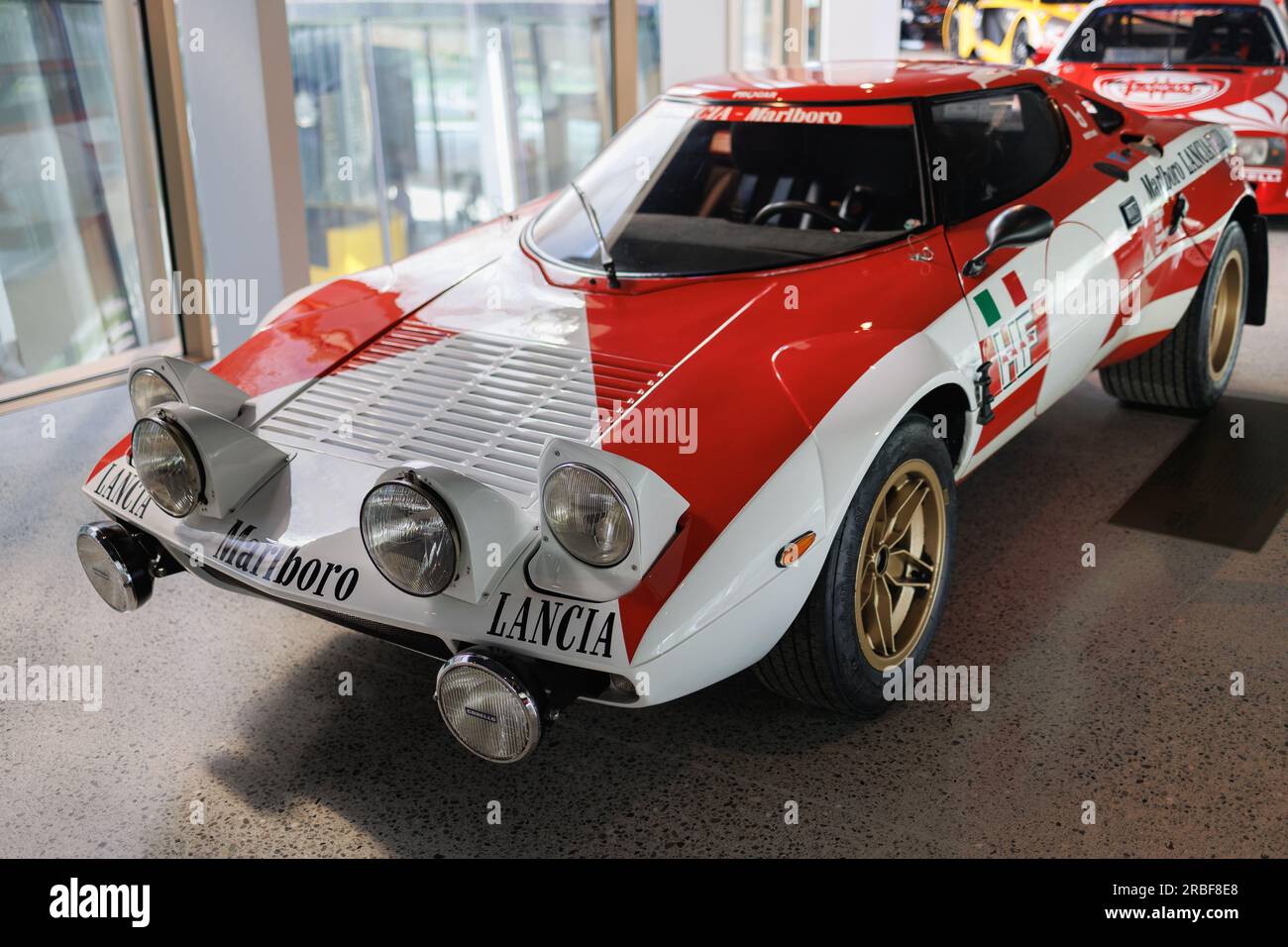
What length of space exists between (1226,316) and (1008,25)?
319 inches

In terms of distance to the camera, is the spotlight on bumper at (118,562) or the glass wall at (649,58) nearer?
the spotlight on bumper at (118,562)

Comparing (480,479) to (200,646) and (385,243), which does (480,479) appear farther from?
(385,243)

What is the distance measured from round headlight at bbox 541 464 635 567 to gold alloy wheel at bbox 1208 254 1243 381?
9.66ft

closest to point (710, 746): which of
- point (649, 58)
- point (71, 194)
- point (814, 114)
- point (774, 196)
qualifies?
point (774, 196)

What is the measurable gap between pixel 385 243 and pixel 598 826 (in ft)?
23.0

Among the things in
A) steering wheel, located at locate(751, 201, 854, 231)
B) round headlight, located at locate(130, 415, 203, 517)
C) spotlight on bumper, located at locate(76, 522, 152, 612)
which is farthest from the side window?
spotlight on bumper, located at locate(76, 522, 152, 612)

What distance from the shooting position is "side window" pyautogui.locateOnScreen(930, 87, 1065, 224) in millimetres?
3020

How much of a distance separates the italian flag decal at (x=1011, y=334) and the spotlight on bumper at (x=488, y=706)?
145 centimetres

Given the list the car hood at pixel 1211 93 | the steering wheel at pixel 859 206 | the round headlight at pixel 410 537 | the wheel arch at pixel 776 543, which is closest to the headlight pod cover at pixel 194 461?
the round headlight at pixel 410 537

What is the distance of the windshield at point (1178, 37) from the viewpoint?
6.54m

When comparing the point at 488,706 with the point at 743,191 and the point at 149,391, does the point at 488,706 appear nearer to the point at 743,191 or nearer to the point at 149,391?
the point at 149,391

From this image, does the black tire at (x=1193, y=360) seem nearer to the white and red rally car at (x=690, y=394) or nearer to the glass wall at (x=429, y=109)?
the white and red rally car at (x=690, y=394)
